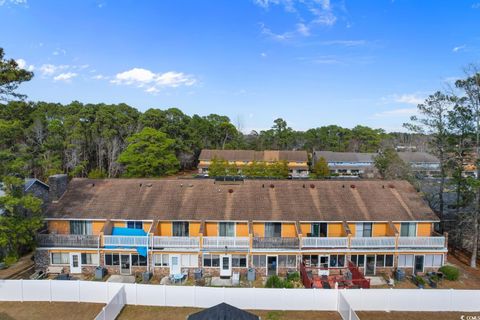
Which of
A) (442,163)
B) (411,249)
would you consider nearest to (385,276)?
(411,249)

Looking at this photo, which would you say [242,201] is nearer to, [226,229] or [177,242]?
[226,229]

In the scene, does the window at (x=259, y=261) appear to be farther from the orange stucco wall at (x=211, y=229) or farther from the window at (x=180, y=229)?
the window at (x=180, y=229)

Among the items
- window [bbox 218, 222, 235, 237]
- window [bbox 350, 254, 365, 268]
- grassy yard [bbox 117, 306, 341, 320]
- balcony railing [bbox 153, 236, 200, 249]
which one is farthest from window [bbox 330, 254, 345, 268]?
balcony railing [bbox 153, 236, 200, 249]

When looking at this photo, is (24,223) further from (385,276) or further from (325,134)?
(325,134)

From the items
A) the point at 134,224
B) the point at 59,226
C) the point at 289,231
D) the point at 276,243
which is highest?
the point at 134,224

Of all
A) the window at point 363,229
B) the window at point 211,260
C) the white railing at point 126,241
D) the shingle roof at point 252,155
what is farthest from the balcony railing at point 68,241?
the shingle roof at point 252,155

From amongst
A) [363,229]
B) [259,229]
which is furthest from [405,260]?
[259,229]
